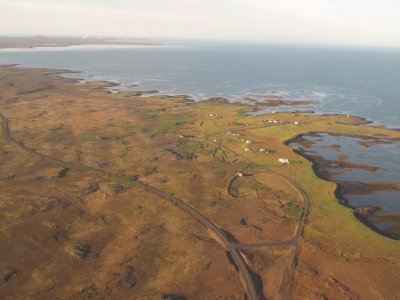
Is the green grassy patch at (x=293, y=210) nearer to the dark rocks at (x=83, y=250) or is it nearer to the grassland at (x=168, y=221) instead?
the grassland at (x=168, y=221)

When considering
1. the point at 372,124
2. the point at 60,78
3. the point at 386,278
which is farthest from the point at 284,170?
the point at 60,78

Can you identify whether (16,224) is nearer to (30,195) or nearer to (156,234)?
(30,195)

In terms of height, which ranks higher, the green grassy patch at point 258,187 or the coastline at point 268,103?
the green grassy patch at point 258,187

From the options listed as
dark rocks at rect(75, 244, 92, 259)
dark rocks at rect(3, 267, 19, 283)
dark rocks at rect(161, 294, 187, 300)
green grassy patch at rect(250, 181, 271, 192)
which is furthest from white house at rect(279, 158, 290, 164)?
dark rocks at rect(3, 267, 19, 283)

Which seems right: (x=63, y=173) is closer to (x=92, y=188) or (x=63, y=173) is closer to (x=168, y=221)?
(x=92, y=188)

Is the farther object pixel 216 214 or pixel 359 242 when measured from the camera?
pixel 216 214

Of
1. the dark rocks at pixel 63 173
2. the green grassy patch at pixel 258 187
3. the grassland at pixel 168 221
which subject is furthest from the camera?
the dark rocks at pixel 63 173

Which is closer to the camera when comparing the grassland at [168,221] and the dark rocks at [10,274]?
the dark rocks at [10,274]

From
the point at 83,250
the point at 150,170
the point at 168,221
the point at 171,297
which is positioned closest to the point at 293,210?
the point at 168,221

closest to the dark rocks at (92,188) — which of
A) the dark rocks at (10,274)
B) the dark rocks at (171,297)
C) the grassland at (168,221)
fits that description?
the grassland at (168,221)

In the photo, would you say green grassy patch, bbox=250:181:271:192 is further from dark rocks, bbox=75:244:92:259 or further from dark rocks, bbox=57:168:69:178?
dark rocks, bbox=57:168:69:178

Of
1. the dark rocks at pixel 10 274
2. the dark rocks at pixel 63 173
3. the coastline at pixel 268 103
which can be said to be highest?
the dark rocks at pixel 10 274
